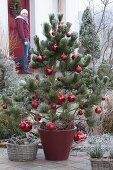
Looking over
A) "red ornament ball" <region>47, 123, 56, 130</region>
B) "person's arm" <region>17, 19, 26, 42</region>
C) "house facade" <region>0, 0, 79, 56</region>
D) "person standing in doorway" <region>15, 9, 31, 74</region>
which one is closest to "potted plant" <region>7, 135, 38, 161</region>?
"red ornament ball" <region>47, 123, 56, 130</region>

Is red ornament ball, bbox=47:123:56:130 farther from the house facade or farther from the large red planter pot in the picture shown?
the house facade

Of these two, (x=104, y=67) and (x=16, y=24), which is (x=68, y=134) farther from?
(x=16, y=24)

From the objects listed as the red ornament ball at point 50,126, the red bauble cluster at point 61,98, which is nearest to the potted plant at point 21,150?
the red ornament ball at point 50,126

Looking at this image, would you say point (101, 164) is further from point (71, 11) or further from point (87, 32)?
point (71, 11)

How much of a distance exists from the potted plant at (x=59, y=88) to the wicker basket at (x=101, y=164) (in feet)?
2.40

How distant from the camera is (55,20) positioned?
20.9ft

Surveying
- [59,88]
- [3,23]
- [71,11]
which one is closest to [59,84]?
[59,88]

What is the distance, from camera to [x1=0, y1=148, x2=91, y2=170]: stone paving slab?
602cm

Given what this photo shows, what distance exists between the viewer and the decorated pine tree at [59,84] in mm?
6160

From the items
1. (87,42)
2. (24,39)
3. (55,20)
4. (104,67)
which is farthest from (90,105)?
(87,42)

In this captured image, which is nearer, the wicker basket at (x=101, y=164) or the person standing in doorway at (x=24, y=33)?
the wicker basket at (x=101, y=164)

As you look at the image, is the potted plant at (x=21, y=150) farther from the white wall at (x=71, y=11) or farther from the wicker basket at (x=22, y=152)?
the white wall at (x=71, y=11)

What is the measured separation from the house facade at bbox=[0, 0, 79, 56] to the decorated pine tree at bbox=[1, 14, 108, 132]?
267 inches

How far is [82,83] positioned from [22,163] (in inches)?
56.0
